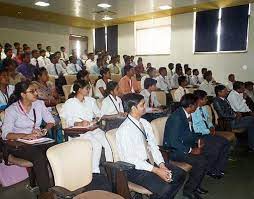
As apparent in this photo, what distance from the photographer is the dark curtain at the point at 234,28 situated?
8328mm

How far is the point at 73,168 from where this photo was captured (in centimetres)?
207

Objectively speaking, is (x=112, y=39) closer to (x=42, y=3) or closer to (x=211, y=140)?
(x=42, y=3)

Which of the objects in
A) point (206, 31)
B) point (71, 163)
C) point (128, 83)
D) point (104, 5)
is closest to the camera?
point (71, 163)

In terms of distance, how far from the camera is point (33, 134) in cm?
282

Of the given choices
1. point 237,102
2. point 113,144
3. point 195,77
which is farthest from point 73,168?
point 195,77

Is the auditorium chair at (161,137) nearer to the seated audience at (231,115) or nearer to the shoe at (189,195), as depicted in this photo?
the shoe at (189,195)

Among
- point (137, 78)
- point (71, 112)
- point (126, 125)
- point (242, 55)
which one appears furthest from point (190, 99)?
point (242, 55)

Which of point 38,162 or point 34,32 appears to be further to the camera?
point 34,32

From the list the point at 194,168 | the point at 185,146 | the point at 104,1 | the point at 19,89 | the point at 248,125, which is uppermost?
the point at 104,1

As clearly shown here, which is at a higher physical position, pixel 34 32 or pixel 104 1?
pixel 104 1

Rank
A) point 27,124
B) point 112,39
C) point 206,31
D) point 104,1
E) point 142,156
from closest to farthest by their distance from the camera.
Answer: point 142,156
point 27,124
point 104,1
point 206,31
point 112,39

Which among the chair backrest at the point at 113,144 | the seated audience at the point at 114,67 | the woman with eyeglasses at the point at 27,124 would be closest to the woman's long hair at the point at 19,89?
the woman with eyeglasses at the point at 27,124

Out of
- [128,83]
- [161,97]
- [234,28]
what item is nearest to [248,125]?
[161,97]

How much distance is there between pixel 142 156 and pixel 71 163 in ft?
2.11
